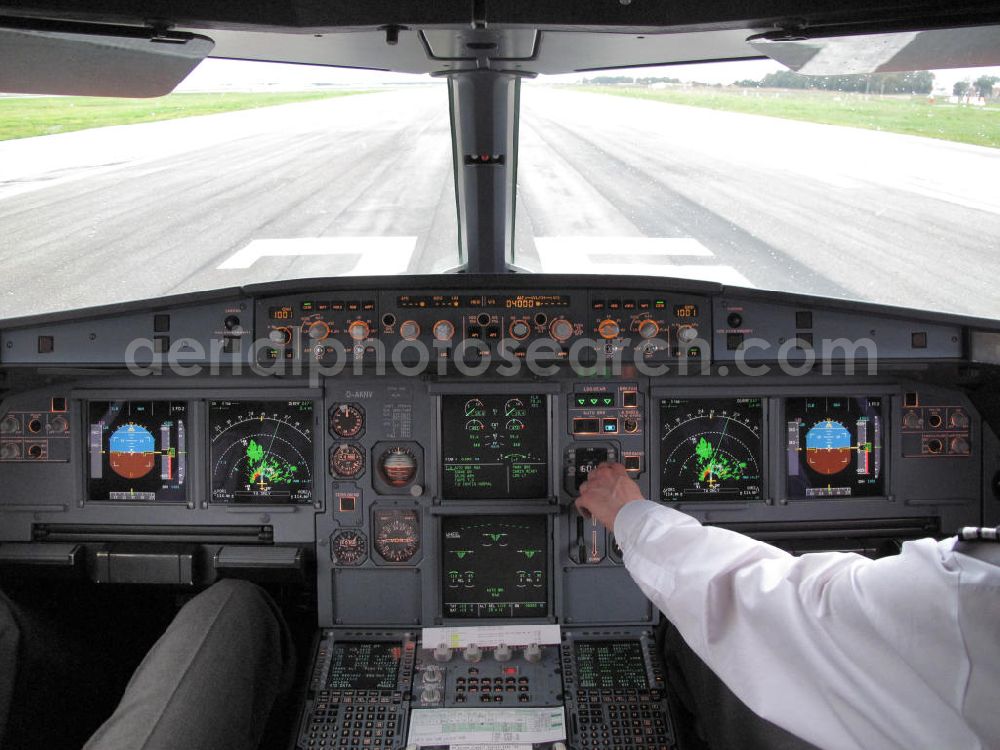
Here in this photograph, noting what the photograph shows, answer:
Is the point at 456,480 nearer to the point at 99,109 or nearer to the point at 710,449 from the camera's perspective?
the point at 710,449

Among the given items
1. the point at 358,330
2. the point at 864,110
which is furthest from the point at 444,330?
the point at 864,110

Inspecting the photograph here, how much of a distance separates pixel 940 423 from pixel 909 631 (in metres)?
2.01

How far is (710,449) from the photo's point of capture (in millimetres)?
2979

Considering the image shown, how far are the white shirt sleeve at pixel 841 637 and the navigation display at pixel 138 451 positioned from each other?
1.87 meters

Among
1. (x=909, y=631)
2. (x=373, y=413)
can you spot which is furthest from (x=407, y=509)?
(x=909, y=631)

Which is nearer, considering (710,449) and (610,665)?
(610,665)

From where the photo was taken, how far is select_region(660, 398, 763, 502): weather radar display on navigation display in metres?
2.96

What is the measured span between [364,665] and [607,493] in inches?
41.4

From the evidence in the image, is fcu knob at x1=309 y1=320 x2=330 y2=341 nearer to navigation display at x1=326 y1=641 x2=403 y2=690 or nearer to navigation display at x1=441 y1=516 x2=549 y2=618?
navigation display at x1=441 y1=516 x2=549 y2=618

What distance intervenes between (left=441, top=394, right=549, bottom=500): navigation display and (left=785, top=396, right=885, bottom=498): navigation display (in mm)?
890

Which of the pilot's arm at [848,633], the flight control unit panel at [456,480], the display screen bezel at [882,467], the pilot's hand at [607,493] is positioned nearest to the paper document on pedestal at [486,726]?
the flight control unit panel at [456,480]

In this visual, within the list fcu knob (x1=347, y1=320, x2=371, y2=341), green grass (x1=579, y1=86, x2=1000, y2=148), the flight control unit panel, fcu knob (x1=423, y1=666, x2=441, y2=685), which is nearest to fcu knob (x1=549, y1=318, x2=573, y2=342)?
the flight control unit panel

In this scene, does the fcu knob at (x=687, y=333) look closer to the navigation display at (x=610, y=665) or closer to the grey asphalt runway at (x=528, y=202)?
the grey asphalt runway at (x=528, y=202)

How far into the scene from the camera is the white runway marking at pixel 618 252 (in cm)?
334
